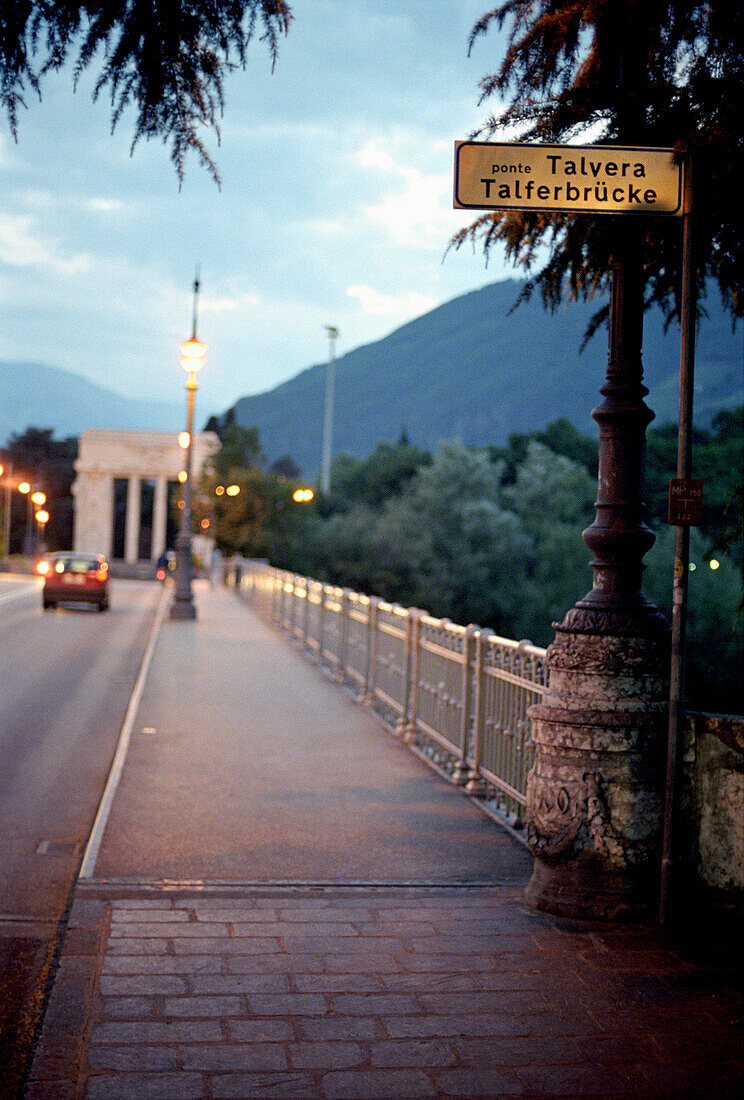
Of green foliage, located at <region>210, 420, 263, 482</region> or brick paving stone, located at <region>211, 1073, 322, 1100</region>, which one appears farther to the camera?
green foliage, located at <region>210, 420, 263, 482</region>

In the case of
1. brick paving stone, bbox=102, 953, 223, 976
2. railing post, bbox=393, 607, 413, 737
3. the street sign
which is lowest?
brick paving stone, bbox=102, 953, 223, 976

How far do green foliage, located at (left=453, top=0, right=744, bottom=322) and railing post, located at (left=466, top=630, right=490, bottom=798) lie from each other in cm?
309

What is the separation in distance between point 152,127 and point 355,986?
3983 mm

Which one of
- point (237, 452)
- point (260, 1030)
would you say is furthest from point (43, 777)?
point (237, 452)

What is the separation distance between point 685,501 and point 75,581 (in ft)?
92.3

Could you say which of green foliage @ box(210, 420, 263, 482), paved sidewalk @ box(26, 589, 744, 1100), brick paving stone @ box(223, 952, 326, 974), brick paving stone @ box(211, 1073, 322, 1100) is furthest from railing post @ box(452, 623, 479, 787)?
green foliage @ box(210, 420, 263, 482)

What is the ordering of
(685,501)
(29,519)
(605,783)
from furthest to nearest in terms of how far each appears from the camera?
(29,519)
(605,783)
(685,501)

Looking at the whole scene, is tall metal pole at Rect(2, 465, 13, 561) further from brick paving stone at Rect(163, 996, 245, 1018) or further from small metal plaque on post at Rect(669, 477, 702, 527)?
brick paving stone at Rect(163, 996, 245, 1018)

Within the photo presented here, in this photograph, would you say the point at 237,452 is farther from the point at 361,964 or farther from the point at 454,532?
the point at 361,964

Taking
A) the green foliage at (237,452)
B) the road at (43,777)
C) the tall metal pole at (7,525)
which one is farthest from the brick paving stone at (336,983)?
the tall metal pole at (7,525)

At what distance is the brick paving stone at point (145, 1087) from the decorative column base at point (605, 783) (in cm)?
233

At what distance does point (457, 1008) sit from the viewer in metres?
4.32

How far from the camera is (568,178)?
5574mm

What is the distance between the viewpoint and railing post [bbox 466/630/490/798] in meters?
8.73
